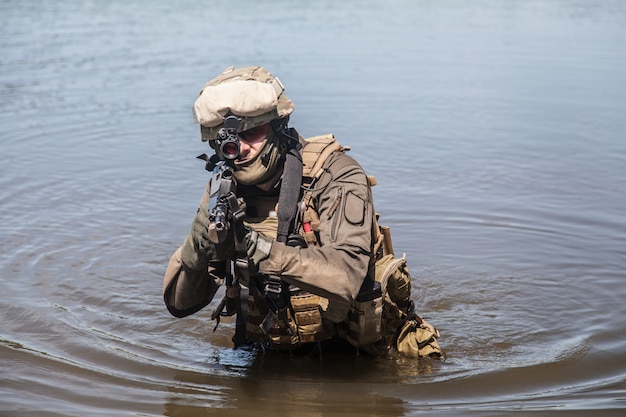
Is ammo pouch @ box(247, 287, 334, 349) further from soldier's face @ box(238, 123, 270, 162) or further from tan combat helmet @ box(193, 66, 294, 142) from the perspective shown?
tan combat helmet @ box(193, 66, 294, 142)

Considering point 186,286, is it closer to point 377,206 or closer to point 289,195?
point 289,195

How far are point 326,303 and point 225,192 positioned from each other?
0.74 meters

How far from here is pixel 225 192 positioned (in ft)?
13.2

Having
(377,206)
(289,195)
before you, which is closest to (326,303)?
(289,195)

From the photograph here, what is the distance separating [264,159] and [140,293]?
99.4 inches

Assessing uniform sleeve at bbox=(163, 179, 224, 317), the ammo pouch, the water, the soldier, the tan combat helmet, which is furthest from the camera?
the water

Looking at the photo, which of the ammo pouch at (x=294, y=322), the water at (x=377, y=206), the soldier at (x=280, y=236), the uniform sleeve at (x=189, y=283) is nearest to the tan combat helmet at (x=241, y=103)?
the soldier at (x=280, y=236)

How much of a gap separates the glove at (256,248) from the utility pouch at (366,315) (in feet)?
1.87

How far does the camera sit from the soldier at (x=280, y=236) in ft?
13.1

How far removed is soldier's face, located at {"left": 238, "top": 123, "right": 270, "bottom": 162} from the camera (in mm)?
4266

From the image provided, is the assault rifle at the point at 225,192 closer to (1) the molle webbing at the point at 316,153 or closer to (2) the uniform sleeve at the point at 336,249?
(2) the uniform sleeve at the point at 336,249

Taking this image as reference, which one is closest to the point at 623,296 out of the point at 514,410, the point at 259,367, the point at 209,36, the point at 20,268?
the point at 514,410

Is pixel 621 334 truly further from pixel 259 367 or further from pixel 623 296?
pixel 259 367

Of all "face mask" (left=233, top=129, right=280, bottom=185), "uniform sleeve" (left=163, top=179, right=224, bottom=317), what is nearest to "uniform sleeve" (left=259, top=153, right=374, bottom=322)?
"face mask" (left=233, top=129, right=280, bottom=185)
